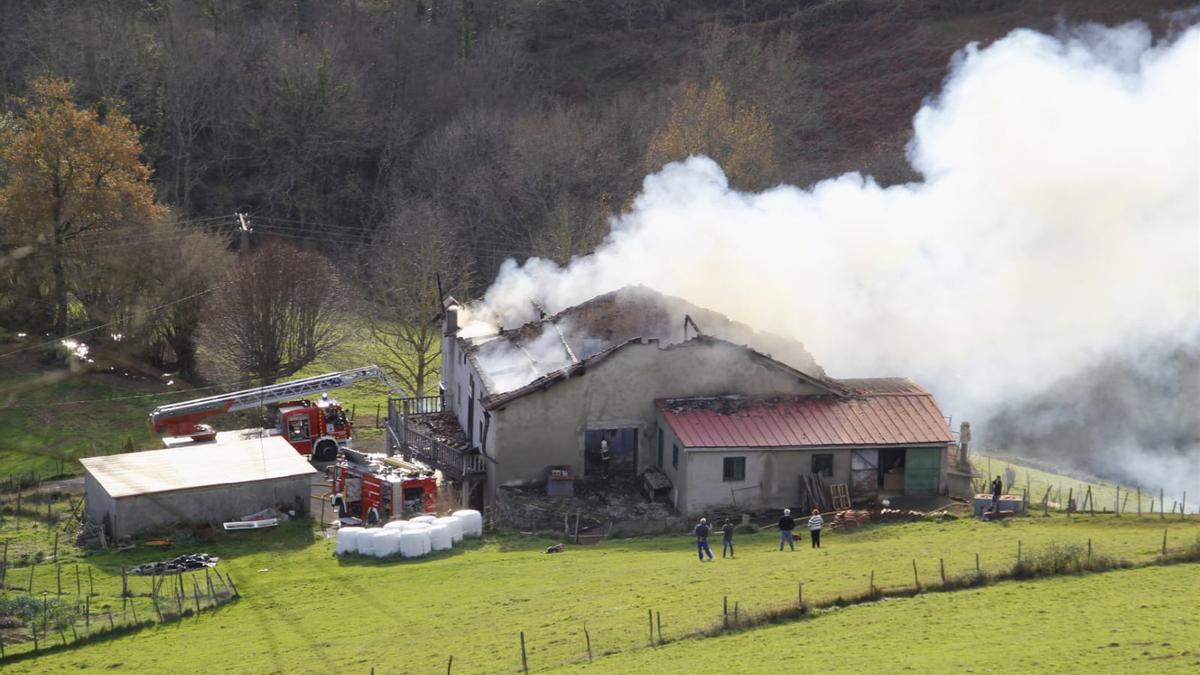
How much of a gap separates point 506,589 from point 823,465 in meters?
15.2

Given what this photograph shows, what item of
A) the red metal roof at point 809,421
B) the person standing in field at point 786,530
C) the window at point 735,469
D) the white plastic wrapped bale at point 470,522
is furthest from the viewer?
the red metal roof at point 809,421

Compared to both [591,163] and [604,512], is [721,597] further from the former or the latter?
[591,163]

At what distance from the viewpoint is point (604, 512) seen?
5094 cm

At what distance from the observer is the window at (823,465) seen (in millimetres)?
51750

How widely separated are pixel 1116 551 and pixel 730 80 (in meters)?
68.3

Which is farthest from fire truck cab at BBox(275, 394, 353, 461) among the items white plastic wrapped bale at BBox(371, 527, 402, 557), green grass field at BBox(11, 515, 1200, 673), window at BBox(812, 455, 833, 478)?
window at BBox(812, 455, 833, 478)

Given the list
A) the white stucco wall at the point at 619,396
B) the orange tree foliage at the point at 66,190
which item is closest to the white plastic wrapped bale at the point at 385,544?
the white stucco wall at the point at 619,396

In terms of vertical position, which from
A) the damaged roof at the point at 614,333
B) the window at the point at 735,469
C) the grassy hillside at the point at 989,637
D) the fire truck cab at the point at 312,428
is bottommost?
the grassy hillside at the point at 989,637

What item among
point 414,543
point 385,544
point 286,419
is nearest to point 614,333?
point 414,543

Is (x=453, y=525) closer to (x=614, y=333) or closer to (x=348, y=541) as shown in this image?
(x=348, y=541)

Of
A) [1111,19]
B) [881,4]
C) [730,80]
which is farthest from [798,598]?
[881,4]

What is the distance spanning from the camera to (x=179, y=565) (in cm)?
4578

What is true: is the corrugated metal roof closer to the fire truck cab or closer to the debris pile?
the fire truck cab

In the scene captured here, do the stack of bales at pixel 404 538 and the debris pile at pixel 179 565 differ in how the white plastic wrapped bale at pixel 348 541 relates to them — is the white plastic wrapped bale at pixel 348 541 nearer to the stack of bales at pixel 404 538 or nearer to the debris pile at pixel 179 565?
the stack of bales at pixel 404 538
